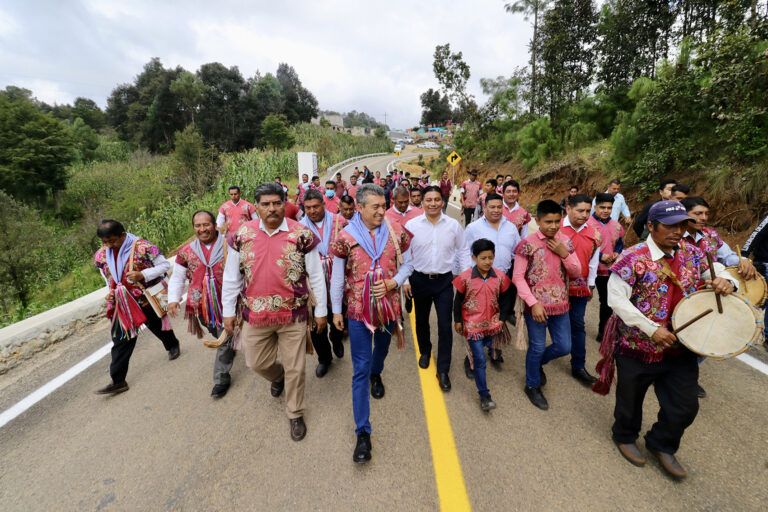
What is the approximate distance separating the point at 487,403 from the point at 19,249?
650 inches

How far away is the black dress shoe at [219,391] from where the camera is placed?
3365mm

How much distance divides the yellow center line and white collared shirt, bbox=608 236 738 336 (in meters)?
1.55

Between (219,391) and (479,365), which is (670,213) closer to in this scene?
(479,365)

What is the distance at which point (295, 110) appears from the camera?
51.3 m

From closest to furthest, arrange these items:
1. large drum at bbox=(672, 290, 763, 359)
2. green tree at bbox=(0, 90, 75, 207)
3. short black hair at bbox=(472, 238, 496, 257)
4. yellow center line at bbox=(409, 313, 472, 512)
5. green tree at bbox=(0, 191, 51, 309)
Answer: large drum at bbox=(672, 290, 763, 359) < yellow center line at bbox=(409, 313, 472, 512) < short black hair at bbox=(472, 238, 496, 257) < green tree at bbox=(0, 191, 51, 309) < green tree at bbox=(0, 90, 75, 207)

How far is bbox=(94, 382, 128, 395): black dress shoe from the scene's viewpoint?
11.3 ft

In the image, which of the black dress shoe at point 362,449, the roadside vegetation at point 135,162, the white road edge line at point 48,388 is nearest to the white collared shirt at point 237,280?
the black dress shoe at point 362,449

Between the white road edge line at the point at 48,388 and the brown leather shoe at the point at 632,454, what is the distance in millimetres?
4566

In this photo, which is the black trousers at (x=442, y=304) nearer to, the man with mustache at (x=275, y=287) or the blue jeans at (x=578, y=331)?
the man with mustache at (x=275, y=287)

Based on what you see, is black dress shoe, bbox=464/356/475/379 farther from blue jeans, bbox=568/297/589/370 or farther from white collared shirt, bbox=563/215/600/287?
white collared shirt, bbox=563/215/600/287

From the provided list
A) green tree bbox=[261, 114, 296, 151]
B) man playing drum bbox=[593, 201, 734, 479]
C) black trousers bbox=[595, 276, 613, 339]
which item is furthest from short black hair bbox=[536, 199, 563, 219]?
green tree bbox=[261, 114, 296, 151]

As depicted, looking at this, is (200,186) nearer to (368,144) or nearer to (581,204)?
(581,204)

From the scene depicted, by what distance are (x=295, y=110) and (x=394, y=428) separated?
55.5 meters

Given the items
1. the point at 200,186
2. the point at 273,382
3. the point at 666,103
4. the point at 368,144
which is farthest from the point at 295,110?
the point at 273,382
